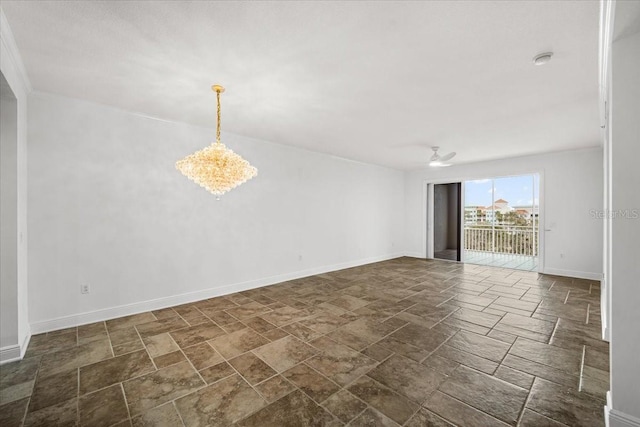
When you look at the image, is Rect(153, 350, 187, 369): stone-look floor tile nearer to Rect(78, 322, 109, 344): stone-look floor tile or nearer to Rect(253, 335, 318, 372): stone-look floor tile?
Rect(253, 335, 318, 372): stone-look floor tile

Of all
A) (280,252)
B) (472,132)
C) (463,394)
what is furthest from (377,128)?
(463,394)

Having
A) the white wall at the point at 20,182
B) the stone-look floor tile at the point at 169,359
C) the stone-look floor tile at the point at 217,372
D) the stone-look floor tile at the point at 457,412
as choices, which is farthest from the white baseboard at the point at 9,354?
the stone-look floor tile at the point at 457,412

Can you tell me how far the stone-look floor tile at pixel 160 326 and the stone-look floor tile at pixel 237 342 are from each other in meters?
0.65

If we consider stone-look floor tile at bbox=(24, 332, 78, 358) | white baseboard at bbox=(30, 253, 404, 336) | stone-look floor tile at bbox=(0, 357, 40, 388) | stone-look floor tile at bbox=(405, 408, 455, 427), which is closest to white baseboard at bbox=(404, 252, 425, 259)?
white baseboard at bbox=(30, 253, 404, 336)

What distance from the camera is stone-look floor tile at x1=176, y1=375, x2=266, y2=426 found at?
1.70 metres

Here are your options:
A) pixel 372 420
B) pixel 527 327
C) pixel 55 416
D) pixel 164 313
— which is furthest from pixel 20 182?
pixel 527 327

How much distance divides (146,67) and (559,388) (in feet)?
13.6

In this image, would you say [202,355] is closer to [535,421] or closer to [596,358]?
[535,421]

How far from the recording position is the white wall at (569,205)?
199 inches

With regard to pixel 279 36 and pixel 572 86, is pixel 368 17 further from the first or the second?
pixel 572 86

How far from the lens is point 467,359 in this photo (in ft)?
7.77

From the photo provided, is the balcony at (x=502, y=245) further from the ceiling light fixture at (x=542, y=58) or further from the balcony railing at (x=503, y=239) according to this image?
the ceiling light fixture at (x=542, y=58)

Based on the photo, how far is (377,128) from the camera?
4.04 meters

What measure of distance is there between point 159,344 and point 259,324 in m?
1.00
